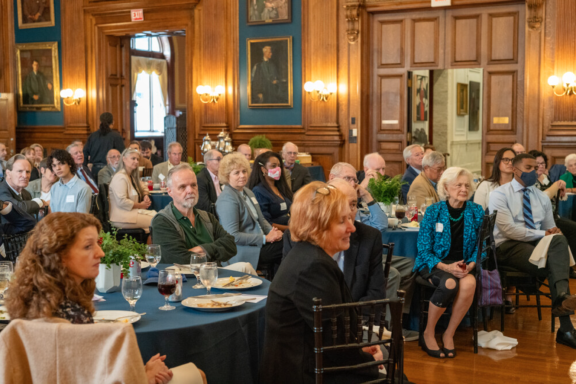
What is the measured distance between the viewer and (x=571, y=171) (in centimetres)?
862

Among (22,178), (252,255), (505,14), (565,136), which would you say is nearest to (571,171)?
(565,136)

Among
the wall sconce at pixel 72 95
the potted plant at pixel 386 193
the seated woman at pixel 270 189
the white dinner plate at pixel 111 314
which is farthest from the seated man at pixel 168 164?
the white dinner plate at pixel 111 314

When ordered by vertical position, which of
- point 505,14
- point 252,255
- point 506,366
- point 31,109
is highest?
point 505,14

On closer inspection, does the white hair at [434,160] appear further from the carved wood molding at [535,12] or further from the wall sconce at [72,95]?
the wall sconce at [72,95]

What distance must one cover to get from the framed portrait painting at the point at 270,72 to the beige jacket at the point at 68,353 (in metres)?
10.3

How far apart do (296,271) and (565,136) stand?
8.80 meters

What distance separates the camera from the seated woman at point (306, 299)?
94.8 inches

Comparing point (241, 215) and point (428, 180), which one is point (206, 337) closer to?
point (241, 215)

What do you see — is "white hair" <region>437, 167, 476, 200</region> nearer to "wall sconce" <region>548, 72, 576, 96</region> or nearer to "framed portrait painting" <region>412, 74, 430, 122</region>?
"wall sconce" <region>548, 72, 576, 96</region>

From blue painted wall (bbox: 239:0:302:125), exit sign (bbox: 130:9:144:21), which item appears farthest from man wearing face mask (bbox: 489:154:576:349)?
exit sign (bbox: 130:9:144:21)

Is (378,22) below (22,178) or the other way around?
the other way around

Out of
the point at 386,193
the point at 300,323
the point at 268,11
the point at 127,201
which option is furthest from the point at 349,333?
the point at 268,11

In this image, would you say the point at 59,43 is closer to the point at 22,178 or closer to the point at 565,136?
the point at 22,178

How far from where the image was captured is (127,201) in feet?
23.5
